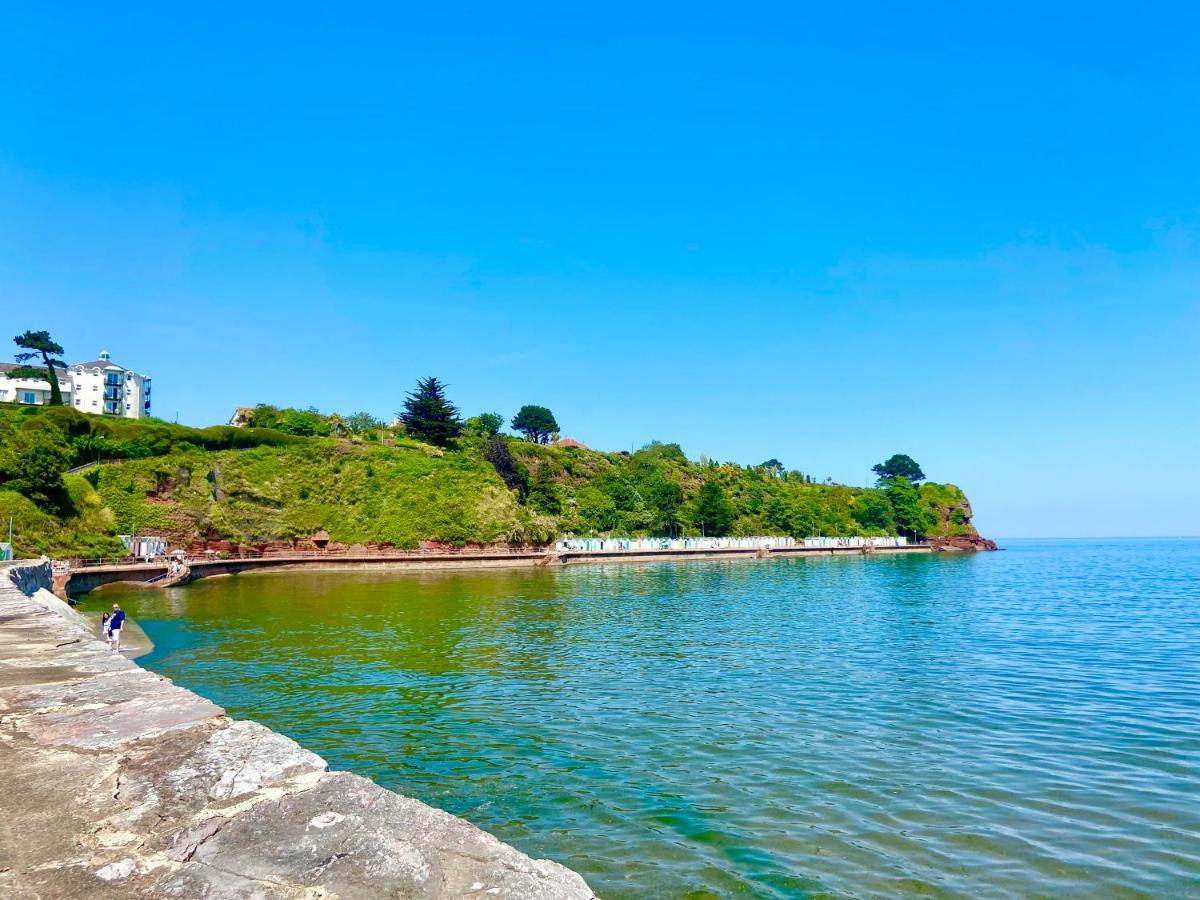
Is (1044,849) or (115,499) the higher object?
(115,499)

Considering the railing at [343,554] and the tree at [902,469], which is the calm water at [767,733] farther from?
the tree at [902,469]

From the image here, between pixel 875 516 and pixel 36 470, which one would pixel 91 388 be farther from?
pixel 875 516

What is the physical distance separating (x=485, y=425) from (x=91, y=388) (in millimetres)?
60273

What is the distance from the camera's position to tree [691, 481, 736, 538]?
98.6 metres

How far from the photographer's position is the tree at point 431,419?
93250 millimetres

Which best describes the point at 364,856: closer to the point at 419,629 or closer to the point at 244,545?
the point at 419,629

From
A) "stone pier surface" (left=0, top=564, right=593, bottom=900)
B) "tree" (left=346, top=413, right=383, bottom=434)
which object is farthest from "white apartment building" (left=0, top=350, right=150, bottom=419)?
"stone pier surface" (left=0, top=564, right=593, bottom=900)

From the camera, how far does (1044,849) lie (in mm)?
8594

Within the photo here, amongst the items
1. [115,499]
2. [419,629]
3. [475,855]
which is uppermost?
[115,499]

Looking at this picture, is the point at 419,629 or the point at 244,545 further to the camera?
the point at 244,545

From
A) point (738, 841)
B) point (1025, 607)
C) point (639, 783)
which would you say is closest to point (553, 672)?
point (639, 783)

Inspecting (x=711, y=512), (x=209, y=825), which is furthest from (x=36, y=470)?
(x=711, y=512)

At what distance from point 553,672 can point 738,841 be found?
10.9 meters

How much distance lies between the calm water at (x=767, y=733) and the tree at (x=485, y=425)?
74.9 meters
